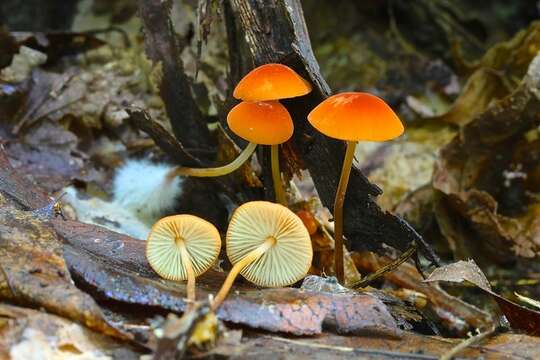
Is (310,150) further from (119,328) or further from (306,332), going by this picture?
(119,328)

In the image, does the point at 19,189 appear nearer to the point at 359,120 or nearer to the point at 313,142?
the point at 313,142

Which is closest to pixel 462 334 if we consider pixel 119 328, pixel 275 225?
pixel 275 225

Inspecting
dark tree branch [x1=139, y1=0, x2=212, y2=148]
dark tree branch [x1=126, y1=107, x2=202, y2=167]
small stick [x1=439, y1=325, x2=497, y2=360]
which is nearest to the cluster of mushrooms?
small stick [x1=439, y1=325, x2=497, y2=360]

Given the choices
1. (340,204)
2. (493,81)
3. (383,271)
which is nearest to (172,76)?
(340,204)

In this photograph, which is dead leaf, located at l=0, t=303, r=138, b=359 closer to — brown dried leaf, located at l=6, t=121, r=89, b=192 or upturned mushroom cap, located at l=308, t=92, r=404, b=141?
upturned mushroom cap, located at l=308, t=92, r=404, b=141

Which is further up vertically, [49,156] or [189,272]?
[49,156]

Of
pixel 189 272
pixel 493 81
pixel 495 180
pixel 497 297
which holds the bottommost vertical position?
pixel 189 272

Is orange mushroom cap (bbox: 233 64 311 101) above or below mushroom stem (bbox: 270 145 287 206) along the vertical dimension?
above
